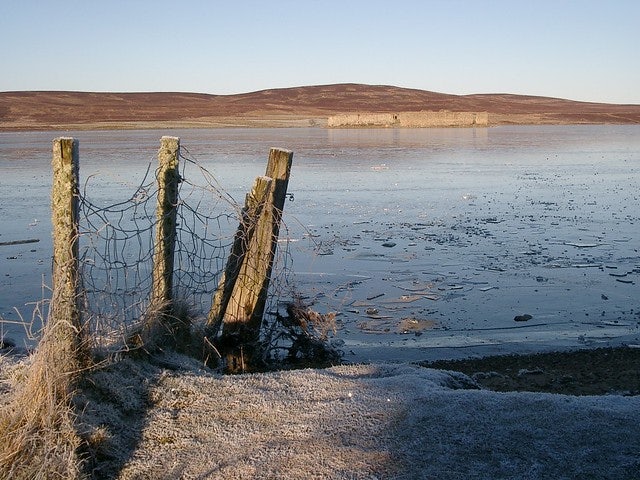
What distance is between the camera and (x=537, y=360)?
6438 mm

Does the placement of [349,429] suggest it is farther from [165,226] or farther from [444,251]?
[444,251]

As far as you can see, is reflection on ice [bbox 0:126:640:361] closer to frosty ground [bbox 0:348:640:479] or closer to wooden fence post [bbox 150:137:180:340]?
wooden fence post [bbox 150:137:180:340]

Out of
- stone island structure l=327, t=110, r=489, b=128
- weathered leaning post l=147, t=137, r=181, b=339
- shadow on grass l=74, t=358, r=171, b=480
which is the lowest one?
shadow on grass l=74, t=358, r=171, b=480

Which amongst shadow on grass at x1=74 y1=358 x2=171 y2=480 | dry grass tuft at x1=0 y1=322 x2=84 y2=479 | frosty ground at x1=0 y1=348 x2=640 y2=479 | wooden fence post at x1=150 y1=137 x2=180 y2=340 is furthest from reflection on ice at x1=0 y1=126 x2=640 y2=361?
dry grass tuft at x1=0 y1=322 x2=84 y2=479

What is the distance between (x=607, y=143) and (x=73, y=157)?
113 feet

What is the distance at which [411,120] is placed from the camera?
57719 mm

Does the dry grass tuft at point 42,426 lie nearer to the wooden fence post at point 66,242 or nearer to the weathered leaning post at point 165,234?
the wooden fence post at point 66,242

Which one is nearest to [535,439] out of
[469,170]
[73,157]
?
[73,157]

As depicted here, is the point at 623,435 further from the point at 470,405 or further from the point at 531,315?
the point at 531,315

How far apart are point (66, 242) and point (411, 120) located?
5468cm

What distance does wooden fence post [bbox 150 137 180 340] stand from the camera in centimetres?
554

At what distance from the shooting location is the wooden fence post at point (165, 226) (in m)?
5.54

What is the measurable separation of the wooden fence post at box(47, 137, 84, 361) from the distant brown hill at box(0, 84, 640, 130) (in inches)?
1981

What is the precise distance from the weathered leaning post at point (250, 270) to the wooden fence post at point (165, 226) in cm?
84
